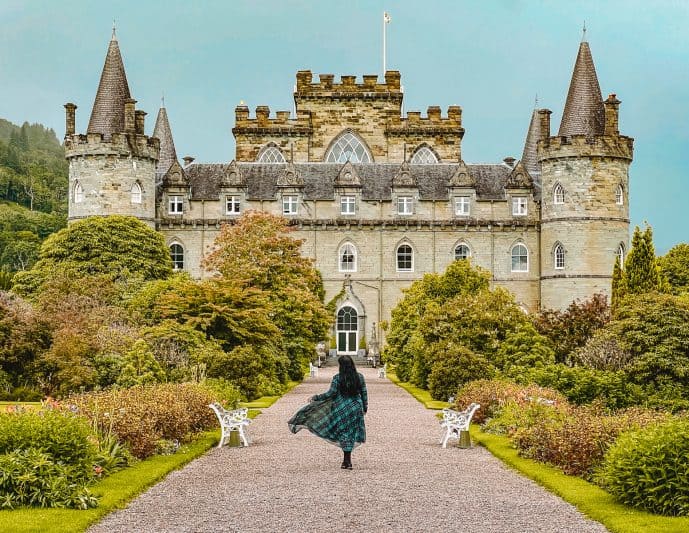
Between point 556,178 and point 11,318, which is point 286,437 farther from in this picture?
point 556,178

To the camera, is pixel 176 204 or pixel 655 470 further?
pixel 176 204

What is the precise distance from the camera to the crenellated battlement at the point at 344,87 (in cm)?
6812

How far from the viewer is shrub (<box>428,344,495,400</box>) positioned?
3023cm

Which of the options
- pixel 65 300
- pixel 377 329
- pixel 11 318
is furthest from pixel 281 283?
pixel 377 329

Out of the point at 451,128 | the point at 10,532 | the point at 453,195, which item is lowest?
the point at 10,532

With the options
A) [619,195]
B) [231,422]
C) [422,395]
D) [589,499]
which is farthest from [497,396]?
[619,195]

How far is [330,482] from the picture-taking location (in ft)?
49.7

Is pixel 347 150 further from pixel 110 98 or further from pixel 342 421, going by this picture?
pixel 342 421

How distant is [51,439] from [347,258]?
1832 inches

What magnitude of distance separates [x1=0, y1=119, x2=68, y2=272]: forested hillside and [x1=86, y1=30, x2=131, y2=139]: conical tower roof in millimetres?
32230

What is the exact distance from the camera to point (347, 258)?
6022 cm

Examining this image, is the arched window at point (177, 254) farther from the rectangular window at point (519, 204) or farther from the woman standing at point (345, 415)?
the woman standing at point (345, 415)

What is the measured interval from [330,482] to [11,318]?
18.9m

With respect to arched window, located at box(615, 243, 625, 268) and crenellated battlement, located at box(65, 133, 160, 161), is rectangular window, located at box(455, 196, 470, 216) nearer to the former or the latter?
arched window, located at box(615, 243, 625, 268)
